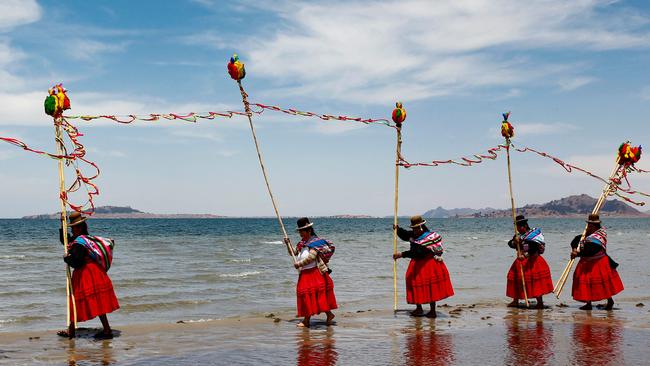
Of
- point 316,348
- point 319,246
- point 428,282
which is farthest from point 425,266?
point 316,348

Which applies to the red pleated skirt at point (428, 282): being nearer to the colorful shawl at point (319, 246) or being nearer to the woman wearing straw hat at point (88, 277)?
the colorful shawl at point (319, 246)

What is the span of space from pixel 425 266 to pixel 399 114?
2.76 m

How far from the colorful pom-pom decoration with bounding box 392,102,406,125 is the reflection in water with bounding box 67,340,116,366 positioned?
6.09m

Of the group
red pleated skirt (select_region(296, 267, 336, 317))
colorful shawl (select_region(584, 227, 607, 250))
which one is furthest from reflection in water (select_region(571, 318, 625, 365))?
red pleated skirt (select_region(296, 267, 336, 317))

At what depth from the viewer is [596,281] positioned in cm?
1205

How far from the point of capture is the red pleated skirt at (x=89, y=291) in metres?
9.31

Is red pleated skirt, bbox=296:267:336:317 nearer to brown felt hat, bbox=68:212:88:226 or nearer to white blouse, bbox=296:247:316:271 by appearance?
white blouse, bbox=296:247:316:271

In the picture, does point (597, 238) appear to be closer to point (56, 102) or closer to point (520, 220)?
point (520, 220)

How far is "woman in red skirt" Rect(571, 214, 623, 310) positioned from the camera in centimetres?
1197

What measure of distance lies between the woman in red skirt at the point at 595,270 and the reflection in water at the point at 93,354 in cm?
793

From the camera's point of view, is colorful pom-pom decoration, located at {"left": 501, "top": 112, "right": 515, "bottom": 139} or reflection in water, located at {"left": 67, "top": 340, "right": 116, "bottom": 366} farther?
colorful pom-pom decoration, located at {"left": 501, "top": 112, "right": 515, "bottom": 139}

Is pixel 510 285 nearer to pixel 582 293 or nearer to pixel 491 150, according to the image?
pixel 582 293

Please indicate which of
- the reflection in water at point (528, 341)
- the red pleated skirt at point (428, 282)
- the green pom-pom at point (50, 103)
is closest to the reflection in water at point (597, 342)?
the reflection in water at point (528, 341)

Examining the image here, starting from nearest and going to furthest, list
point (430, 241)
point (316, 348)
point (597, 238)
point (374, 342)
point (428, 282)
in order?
point (316, 348)
point (374, 342)
point (430, 241)
point (428, 282)
point (597, 238)
